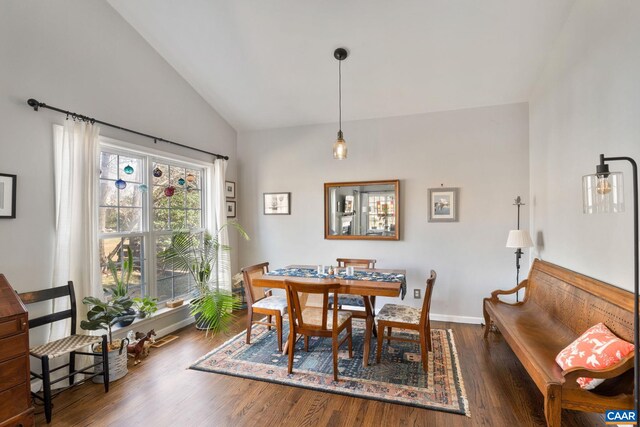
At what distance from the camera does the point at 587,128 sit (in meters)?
2.40

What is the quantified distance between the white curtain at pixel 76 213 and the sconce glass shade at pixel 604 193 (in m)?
3.55

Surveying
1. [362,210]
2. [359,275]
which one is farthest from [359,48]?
[359,275]

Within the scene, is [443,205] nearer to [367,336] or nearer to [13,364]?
[367,336]

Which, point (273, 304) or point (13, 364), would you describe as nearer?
point (13, 364)

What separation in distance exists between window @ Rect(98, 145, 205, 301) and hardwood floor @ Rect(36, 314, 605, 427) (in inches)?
42.8

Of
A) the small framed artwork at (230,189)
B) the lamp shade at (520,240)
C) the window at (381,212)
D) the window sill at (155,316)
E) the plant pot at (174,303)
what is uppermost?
the small framed artwork at (230,189)

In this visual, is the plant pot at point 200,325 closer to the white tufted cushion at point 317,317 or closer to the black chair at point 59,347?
the black chair at point 59,347

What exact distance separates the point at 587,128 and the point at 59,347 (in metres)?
4.25

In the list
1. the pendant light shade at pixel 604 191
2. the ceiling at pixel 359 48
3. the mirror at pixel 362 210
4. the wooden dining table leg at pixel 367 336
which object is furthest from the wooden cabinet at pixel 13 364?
the pendant light shade at pixel 604 191

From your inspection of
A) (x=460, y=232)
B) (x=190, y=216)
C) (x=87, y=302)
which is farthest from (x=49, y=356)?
(x=460, y=232)

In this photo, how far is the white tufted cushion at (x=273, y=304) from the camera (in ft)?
10.6

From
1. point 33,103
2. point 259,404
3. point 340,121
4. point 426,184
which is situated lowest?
point 259,404

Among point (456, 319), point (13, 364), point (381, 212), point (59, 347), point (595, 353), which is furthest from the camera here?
point (381, 212)

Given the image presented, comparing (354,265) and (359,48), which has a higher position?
(359,48)
